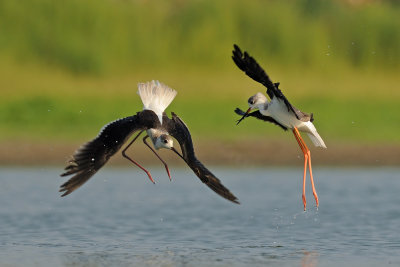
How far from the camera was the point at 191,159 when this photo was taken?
1166 cm

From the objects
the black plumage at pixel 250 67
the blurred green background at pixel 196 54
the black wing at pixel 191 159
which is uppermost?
the blurred green background at pixel 196 54

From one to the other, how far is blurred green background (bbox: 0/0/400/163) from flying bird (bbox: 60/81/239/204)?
14.6 metres

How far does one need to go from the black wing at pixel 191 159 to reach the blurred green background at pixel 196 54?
14855 millimetres

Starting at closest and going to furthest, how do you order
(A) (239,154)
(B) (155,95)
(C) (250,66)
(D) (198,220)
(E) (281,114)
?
(C) (250,66)
(E) (281,114)
(B) (155,95)
(D) (198,220)
(A) (239,154)

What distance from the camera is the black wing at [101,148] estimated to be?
11406mm

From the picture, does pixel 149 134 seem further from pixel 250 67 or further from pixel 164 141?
pixel 250 67

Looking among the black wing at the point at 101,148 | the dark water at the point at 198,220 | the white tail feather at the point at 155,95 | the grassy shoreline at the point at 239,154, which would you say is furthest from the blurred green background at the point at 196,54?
the black wing at the point at 101,148

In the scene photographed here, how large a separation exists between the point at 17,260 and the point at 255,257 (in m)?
2.65

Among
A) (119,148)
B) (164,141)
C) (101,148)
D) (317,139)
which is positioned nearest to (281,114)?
(317,139)

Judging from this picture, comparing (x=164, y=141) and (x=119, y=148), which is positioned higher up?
(x=164, y=141)

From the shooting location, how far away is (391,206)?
1700 cm

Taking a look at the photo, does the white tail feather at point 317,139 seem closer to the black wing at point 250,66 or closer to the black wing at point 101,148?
the black wing at point 250,66

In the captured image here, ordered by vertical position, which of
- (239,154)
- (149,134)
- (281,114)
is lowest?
(149,134)

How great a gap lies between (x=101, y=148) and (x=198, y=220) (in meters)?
3.91
